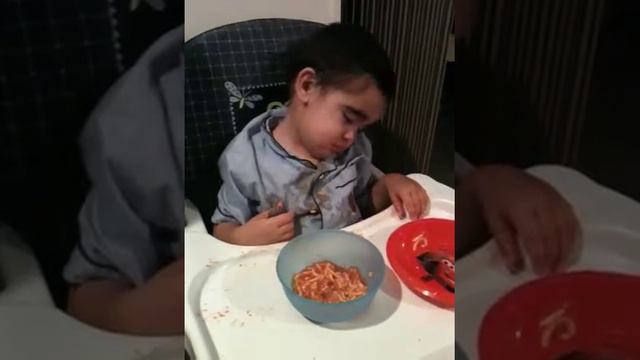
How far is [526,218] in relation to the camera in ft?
1.38

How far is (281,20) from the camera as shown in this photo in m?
1.35

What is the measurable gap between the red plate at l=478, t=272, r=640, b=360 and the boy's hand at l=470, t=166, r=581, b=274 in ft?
0.06

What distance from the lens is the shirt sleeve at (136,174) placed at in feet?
1.23

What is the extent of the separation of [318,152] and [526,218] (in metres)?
0.83

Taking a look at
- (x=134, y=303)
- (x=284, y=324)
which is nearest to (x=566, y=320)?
(x=134, y=303)

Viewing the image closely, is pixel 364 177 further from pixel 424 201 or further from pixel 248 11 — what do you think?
pixel 248 11

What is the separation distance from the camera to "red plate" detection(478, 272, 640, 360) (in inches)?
16.4

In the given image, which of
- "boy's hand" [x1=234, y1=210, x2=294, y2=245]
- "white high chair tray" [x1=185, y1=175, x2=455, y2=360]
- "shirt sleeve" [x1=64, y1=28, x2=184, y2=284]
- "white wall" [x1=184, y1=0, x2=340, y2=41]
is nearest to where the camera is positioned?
"shirt sleeve" [x1=64, y1=28, x2=184, y2=284]

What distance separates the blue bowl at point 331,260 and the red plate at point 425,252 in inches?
1.3

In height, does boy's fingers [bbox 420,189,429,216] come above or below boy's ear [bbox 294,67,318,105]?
below

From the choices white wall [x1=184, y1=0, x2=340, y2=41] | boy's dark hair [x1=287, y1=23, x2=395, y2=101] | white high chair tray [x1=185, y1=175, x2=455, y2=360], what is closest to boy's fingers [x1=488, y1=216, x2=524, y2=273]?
white high chair tray [x1=185, y1=175, x2=455, y2=360]

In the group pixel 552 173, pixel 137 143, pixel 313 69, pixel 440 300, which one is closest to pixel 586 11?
pixel 552 173

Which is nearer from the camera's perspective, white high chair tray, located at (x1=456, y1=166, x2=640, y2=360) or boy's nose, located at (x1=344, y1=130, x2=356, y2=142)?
white high chair tray, located at (x1=456, y1=166, x2=640, y2=360)

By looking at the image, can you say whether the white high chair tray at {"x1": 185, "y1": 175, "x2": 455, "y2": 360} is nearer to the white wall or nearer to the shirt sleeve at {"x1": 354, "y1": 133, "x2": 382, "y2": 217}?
the shirt sleeve at {"x1": 354, "y1": 133, "x2": 382, "y2": 217}
